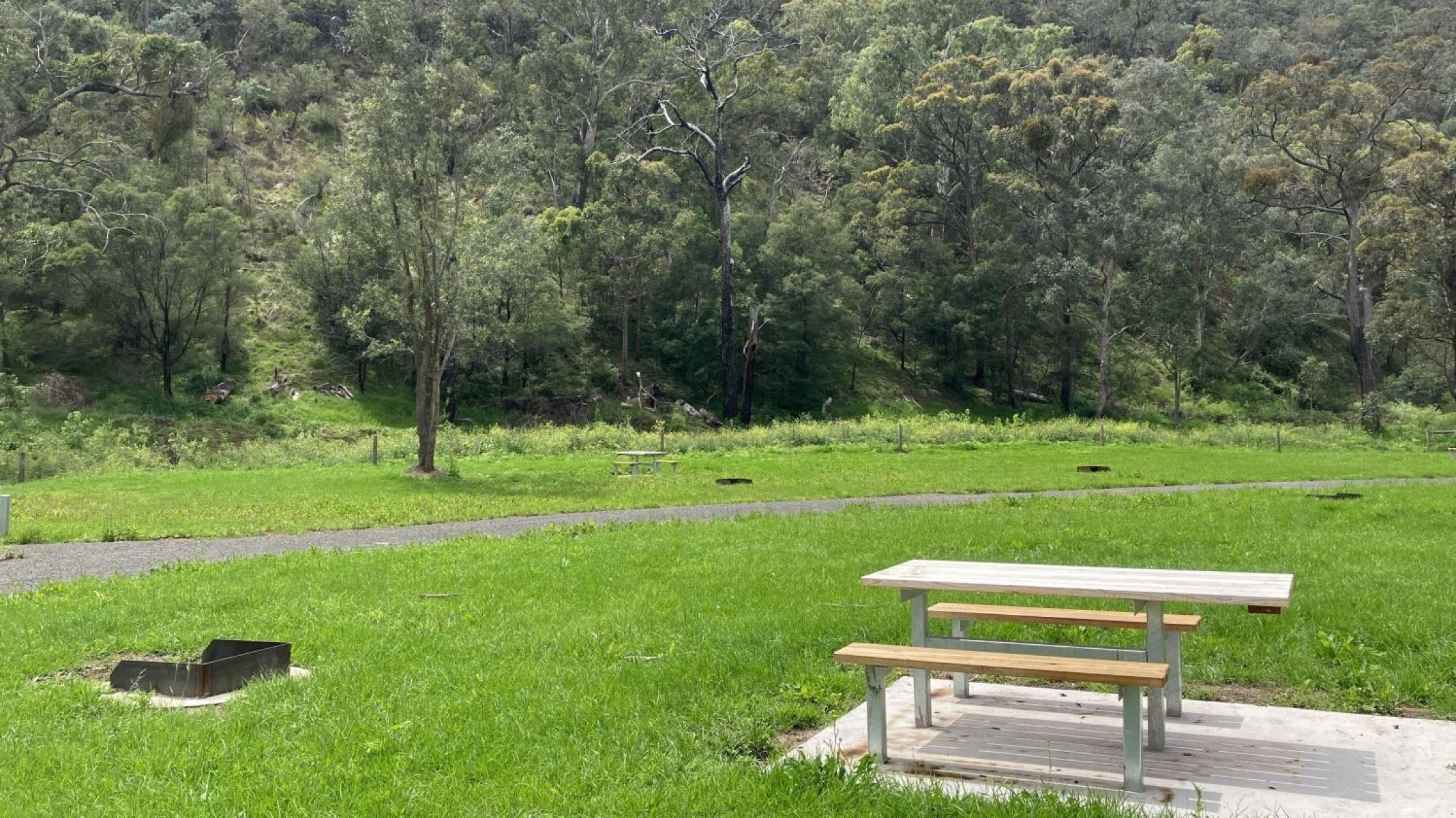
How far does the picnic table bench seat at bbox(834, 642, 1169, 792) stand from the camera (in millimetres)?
4207

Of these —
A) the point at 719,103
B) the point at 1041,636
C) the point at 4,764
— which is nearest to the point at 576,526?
the point at 1041,636

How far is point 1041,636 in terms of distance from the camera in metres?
7.42

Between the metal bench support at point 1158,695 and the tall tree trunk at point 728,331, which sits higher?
the tall tree trunk at point 728,331

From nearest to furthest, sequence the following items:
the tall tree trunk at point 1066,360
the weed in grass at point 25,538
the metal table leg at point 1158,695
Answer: the metal table leg at point 1158,695 < the weed in grass at point 25,538 < the tall tree trunk at point 1066,360

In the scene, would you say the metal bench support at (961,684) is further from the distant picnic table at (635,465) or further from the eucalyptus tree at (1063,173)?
the eucalyptus tree at (1063,173)

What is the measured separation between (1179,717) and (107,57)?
115 feet

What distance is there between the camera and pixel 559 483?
23.6m

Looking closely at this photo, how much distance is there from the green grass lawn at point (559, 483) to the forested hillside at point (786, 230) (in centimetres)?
1157

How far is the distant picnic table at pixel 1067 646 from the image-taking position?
4.32 metres

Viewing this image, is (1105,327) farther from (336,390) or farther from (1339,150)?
(336,390)

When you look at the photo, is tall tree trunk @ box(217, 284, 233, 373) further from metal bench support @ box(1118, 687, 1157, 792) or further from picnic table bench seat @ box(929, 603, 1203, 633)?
metal bench support @ box(1118, 687, 1157, 792)

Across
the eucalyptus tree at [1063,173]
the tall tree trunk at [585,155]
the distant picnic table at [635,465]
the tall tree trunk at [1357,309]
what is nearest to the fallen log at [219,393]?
the tall tree trunk at [585,155]

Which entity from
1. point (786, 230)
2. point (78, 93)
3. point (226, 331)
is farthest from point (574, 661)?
point (786, 230)

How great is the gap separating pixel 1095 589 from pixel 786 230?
45.9m
